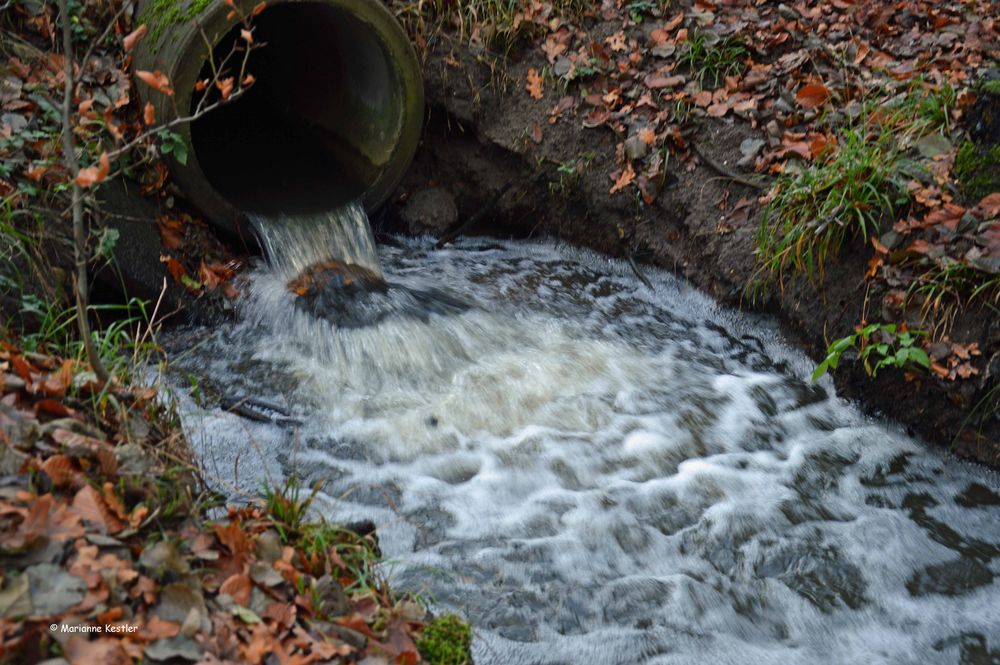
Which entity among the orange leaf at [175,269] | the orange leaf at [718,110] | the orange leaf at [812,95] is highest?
the orange leaf at [812,95]

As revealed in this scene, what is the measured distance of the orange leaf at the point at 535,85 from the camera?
6.06 meters

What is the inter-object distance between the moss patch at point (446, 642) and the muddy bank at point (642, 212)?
9.04 ft

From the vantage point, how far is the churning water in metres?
3.14

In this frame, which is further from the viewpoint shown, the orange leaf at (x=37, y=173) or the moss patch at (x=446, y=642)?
the orange leaf at (x=37, y=173)

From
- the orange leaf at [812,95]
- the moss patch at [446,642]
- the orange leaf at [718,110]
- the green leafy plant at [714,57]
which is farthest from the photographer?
the green leafy plant at [714,57]

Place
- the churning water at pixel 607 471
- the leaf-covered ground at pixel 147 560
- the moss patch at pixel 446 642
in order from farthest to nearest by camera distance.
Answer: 1. the churning water at pixel 607 471
2. the moss patch at pixel 446 642
3. the leaf-covered ground at pixel 147 560

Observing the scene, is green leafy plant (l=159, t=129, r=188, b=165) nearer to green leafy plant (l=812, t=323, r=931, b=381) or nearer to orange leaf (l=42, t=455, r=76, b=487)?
orange leaf (l=42, t=455, r=76, b=487)

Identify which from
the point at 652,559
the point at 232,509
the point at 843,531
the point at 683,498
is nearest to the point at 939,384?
the point at 843,531

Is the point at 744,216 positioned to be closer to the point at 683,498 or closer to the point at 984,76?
the point at 984,76

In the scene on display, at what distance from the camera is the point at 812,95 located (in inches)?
204

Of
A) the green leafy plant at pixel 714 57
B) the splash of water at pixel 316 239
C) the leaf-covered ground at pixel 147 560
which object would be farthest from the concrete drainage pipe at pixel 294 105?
the leaf-covered ground at pixel 147 560

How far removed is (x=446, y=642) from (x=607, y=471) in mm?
1603

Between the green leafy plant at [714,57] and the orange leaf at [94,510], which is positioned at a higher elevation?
the green leafy plant at [714,57]

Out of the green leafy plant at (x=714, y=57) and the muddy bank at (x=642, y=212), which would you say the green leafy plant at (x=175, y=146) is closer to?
the muddy bank at (x=642, y=212)
